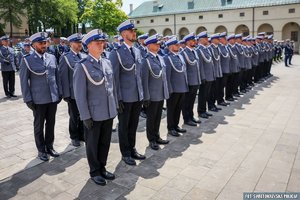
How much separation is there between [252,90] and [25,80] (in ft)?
31.1

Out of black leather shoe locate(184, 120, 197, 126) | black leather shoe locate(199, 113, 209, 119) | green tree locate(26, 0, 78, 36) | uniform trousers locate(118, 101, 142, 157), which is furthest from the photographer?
green tree locate(26, 0, 78, 36)

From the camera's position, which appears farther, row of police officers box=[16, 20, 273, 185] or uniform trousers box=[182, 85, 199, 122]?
uniform trousers box=[182, 85, 199, 122]

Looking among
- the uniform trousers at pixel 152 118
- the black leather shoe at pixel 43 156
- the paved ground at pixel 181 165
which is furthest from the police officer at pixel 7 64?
the uniform trousers at pixel 152 118

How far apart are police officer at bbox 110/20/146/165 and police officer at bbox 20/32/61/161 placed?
46.6 inches

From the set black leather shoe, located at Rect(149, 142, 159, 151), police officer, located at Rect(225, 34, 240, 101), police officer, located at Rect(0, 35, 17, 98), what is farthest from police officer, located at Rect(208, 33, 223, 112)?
police officer, located at Rect(0, 35, 17, 98)

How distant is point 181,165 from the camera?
4.89m

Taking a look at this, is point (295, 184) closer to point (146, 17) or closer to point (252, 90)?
point (252, 90)

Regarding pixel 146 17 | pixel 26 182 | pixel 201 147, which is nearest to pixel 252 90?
pixel 201 147

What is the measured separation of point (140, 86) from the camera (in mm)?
5043

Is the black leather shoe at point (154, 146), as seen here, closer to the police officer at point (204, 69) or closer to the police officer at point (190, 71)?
the police officer at point (190, 71)

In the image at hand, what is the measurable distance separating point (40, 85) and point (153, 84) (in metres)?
2.00

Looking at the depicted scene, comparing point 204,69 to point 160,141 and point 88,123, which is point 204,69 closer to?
point 160,141

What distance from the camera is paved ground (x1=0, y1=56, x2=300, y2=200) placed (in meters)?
4.07

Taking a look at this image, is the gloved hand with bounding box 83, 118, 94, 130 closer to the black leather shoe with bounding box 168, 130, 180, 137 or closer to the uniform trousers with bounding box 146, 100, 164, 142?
the uniform trousers with bounding box 146, 100, 164, 142
